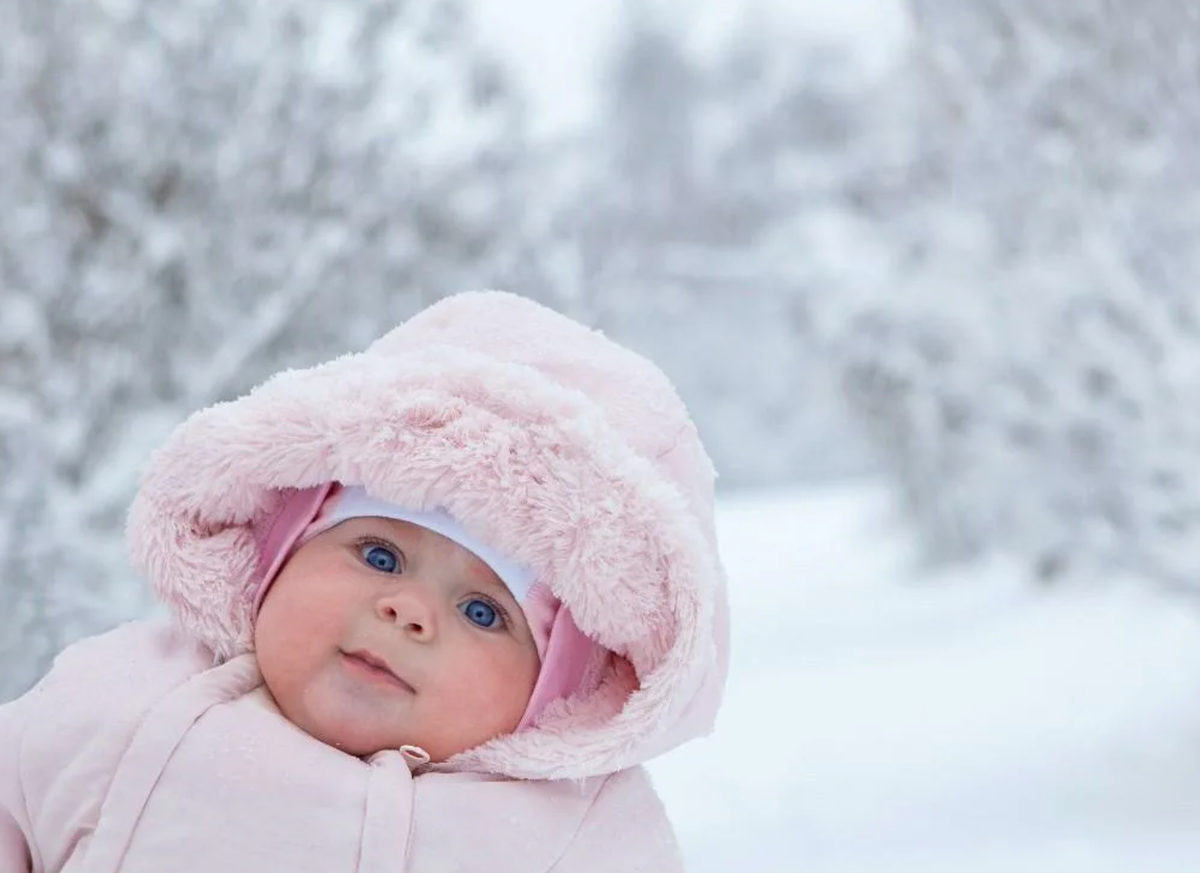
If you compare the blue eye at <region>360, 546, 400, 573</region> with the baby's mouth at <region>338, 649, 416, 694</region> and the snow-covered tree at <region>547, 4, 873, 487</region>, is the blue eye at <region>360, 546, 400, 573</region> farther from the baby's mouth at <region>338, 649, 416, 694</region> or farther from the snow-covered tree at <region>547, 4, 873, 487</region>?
the snow-covered tree at <region>547, 4, 873, 487</region>

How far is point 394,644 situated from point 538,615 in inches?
5.3

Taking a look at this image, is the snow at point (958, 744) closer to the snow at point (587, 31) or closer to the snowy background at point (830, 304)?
the snowy background at point (830, 304)

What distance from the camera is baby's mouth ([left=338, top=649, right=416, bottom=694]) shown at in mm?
1104

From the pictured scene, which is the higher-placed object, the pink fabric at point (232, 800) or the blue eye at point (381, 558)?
the blue eye at point (381, 558)

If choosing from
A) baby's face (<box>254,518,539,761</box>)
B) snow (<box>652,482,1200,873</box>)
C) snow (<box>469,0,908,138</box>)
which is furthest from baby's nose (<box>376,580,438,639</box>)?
snow (<box>469,0,908,138</box>)

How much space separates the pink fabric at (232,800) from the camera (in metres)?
1.04

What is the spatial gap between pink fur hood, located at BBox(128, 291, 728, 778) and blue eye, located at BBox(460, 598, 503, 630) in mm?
56

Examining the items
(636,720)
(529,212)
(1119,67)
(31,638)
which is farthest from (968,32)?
(636,720)

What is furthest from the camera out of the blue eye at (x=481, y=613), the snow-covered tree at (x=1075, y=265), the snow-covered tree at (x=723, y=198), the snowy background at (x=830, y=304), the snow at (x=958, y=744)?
the snow-covered tree at (x=723, y=198)

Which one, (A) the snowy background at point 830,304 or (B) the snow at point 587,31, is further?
(B) the snow at point 587,31

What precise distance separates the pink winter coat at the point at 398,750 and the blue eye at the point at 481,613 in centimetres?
6

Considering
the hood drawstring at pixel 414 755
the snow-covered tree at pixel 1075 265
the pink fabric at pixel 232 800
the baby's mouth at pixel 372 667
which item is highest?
the snow-covered tree at pixel 1075 265

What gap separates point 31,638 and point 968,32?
3.02m

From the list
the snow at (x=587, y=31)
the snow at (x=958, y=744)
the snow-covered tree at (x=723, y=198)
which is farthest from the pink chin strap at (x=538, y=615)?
the snow-covered tree at (x=723, y=198)
